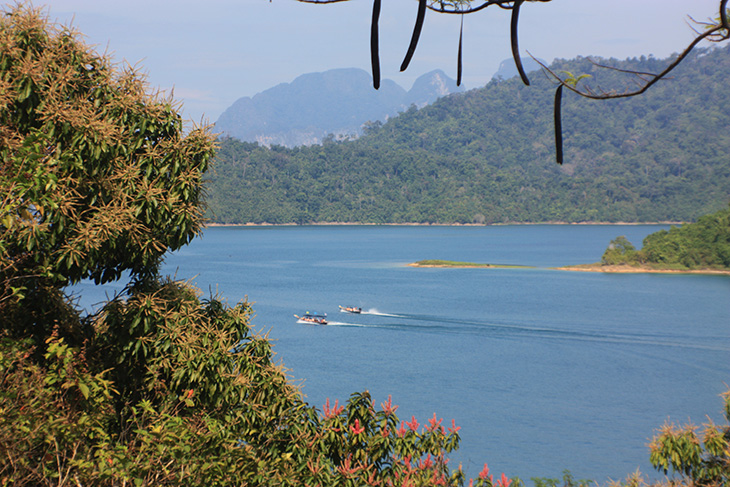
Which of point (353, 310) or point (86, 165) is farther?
point (353, 310)

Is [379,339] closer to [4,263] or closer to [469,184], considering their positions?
[4,263]

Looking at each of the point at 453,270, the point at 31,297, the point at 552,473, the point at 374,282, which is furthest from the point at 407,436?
the point at 453,270

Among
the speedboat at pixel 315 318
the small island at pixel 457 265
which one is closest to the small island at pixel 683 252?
the small island at pixel 457 265

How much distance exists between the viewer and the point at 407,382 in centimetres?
4172

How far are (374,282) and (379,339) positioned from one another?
91.1ft

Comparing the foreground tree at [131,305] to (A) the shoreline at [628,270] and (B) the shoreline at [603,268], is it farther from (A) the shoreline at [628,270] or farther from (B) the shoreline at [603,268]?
(A) the shoreline at [628,270]

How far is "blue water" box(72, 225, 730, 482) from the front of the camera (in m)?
34.0

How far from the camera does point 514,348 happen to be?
166 feet

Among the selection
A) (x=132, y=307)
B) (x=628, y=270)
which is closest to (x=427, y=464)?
(x=132, y=307)

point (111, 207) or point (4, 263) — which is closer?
point (4, 263)

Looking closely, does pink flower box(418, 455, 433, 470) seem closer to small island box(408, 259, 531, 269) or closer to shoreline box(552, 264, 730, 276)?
small island box(408, 259, 531, 269)

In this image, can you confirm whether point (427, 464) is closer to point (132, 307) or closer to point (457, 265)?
point (132, 307)

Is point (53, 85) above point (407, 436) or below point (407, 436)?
above

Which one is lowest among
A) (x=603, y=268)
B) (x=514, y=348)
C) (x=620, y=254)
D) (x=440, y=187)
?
(x=514, y=348)
